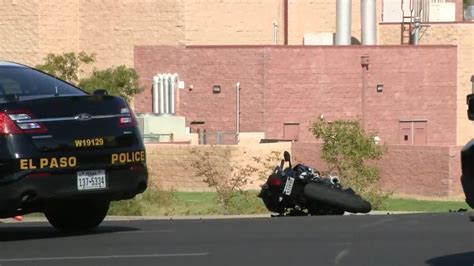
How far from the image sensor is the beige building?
56812 mm

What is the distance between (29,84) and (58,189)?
149cm

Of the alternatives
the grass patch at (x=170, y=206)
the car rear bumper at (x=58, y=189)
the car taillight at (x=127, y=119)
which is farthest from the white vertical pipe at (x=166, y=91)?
the car rear bumper at (x=58, y=189)

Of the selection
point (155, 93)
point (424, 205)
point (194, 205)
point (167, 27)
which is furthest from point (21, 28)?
point (194, 205)

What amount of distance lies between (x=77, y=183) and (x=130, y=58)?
46286mm

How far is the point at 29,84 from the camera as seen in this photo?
1302 centimetres

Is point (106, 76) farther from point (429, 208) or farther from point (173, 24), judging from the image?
point (429, 208)

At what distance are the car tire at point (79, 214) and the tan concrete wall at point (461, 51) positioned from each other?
147 ft

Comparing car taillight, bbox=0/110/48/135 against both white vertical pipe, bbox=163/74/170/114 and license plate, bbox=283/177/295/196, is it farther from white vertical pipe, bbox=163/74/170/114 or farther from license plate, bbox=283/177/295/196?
white vertical pipe, bbox=163/74/170/114

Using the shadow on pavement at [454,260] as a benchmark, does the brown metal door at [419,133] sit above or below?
below

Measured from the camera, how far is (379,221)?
14305mm

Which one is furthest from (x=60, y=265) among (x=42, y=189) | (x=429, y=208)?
(x=429, y=208)

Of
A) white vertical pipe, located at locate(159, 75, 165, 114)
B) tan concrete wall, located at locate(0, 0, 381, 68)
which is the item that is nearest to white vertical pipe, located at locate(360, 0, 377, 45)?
tan concrete wall, located at locate(0, 0, 381, 68)

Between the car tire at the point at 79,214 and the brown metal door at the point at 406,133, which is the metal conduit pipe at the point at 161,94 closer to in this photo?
the brown metal door at the point at 406,133

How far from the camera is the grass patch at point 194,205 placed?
23.7m
